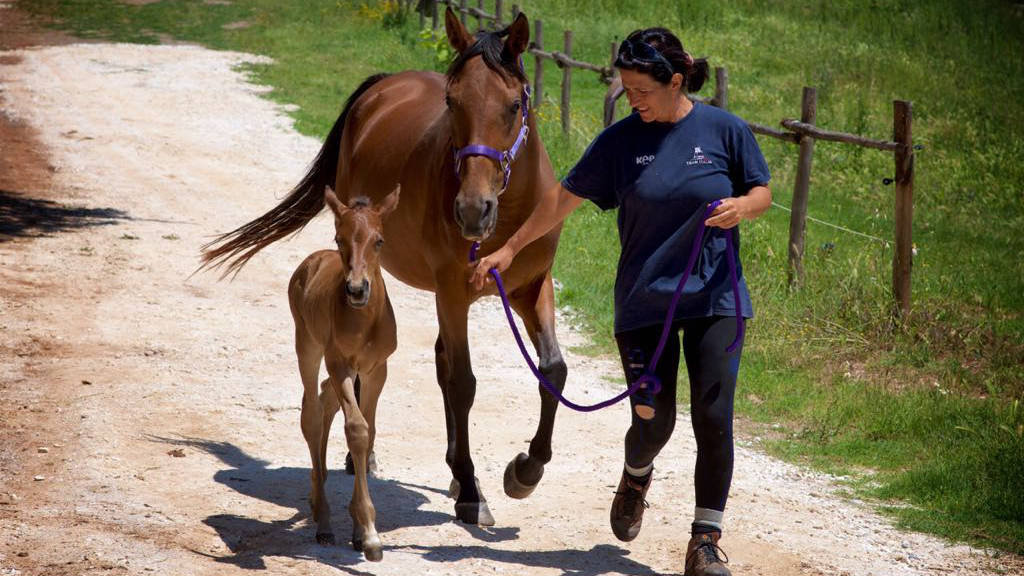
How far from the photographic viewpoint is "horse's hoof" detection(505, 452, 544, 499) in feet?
18.8

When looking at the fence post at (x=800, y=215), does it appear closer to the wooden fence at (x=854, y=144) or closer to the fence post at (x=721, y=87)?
the wooden fence at (x=854, y=144)

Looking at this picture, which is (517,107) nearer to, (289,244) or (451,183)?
(451,183)

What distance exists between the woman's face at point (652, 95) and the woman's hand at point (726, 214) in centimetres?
48

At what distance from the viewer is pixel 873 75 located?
73.0ft

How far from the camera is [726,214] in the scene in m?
4.52

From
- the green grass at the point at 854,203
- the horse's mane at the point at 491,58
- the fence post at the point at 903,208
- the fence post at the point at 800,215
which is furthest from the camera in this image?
the fence post at the point at 800,215

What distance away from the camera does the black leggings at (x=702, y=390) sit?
4.74m

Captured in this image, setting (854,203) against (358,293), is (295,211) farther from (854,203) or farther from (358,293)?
(854,203)

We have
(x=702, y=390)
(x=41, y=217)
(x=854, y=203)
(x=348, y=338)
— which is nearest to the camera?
(x=702, y=390)

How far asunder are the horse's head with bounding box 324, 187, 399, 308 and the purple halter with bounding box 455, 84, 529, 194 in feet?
1.47

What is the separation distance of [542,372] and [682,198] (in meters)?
1.50

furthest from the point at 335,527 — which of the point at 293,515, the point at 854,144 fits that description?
the point at 854,144

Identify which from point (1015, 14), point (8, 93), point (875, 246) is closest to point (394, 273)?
point (875, 246)

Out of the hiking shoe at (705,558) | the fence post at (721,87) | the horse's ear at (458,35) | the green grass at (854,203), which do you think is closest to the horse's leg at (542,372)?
the hiking shoe at (705,558)
